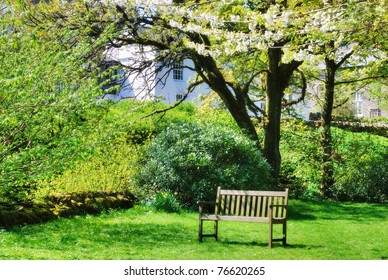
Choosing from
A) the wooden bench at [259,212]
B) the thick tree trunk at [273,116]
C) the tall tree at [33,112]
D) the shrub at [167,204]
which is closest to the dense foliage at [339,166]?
the thick tree trunk at [273,116]

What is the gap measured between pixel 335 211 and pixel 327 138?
14.3ft

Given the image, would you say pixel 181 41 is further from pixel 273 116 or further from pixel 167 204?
pixel 167 204

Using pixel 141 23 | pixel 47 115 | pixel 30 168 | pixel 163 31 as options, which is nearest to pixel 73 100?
pixel 47 115

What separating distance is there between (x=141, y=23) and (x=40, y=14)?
2891 millimetres

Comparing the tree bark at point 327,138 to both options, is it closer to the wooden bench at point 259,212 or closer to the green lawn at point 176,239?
the green lawn at point 176,239

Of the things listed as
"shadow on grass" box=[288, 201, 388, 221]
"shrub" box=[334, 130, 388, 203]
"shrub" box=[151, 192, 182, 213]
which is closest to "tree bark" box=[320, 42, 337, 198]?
"shrub" box=[334, 130, 388, 203]

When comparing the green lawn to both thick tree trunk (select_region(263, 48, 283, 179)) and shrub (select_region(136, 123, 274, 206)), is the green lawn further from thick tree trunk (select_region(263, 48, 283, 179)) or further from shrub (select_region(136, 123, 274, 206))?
thick tree trunk (select_region(263, 48, 283, 179))

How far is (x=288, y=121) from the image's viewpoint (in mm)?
20484

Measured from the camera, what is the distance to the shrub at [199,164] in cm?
1396

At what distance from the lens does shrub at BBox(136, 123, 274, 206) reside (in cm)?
1396

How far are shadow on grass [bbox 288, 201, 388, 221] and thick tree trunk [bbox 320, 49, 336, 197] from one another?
1373 mm

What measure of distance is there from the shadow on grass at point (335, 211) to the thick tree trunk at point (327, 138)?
4.51 ft
